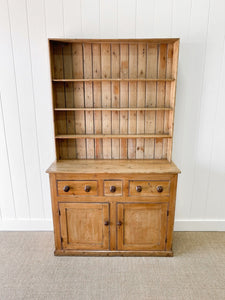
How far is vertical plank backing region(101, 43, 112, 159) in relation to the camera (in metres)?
2.15

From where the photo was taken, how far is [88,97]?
2.24 meters

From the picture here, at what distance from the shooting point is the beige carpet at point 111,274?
179 cm

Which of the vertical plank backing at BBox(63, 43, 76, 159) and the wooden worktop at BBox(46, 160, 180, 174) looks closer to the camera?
the wooden worktop at BBox(46, 160, 180, 174)

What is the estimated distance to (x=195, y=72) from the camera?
7.29ft

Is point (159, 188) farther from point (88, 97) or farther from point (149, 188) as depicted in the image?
point (88, 97)

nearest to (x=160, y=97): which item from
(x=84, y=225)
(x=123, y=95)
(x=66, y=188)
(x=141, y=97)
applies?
(x=141, y=97)

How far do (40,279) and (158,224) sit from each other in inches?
46.3

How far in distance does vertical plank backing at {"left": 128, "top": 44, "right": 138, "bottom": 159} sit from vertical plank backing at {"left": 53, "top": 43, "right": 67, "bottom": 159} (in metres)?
0.69

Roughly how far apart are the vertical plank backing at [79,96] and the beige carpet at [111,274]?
1090 millimetres

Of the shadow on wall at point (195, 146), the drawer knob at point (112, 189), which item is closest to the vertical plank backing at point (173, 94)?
the shadow on wall at point (195, 146)

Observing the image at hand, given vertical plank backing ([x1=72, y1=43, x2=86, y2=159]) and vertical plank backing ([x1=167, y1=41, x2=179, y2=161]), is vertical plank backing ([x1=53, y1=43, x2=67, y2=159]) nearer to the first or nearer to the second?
vertical plank backing ([x1=72, y1=43, x2=86, y2=159])

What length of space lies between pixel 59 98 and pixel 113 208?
1.23m

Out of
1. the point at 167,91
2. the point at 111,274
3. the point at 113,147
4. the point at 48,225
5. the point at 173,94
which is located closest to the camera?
the point at 111,274

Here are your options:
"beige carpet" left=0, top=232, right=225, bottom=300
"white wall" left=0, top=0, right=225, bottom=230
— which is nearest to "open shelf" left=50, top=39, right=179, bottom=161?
"white wall" left=0, top=0, right=225, bottom=230
